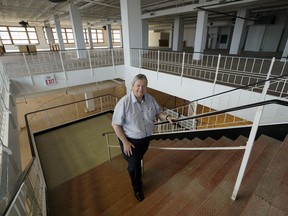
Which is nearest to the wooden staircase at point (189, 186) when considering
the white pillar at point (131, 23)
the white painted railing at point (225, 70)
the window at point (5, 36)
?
the white painted railing at point (225, 70)

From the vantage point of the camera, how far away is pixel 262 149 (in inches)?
85.2

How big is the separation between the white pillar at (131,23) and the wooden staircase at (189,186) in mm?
5106

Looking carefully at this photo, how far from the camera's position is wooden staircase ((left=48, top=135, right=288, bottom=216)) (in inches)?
55.4

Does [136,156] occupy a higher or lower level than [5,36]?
lower

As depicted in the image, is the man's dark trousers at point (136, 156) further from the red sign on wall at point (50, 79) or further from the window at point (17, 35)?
the window at point (17, 35)

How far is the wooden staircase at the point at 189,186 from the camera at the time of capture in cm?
141

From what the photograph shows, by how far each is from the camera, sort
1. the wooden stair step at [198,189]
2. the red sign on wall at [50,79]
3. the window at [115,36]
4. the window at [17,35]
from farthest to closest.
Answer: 1. the window at [115,36]
2. the window at [17,35]
3. the red sign on wall at [50,79]
4. the wooden stair step at [198,189]

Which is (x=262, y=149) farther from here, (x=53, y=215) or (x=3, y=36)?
(x=3, y=36)

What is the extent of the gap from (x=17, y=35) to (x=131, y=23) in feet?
58.4

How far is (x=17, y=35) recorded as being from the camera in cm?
1716

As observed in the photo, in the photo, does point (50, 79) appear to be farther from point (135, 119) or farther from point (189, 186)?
point (189, 186)

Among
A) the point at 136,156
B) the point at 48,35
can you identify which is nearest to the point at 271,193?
the point at 136,156

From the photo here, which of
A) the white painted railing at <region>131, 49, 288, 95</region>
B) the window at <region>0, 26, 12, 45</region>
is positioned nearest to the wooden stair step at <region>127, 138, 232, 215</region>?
the white painted railing at <region>131, 49, 288, 95</region>

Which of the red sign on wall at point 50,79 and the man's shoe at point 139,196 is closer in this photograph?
the man's shoe at point 139,196
